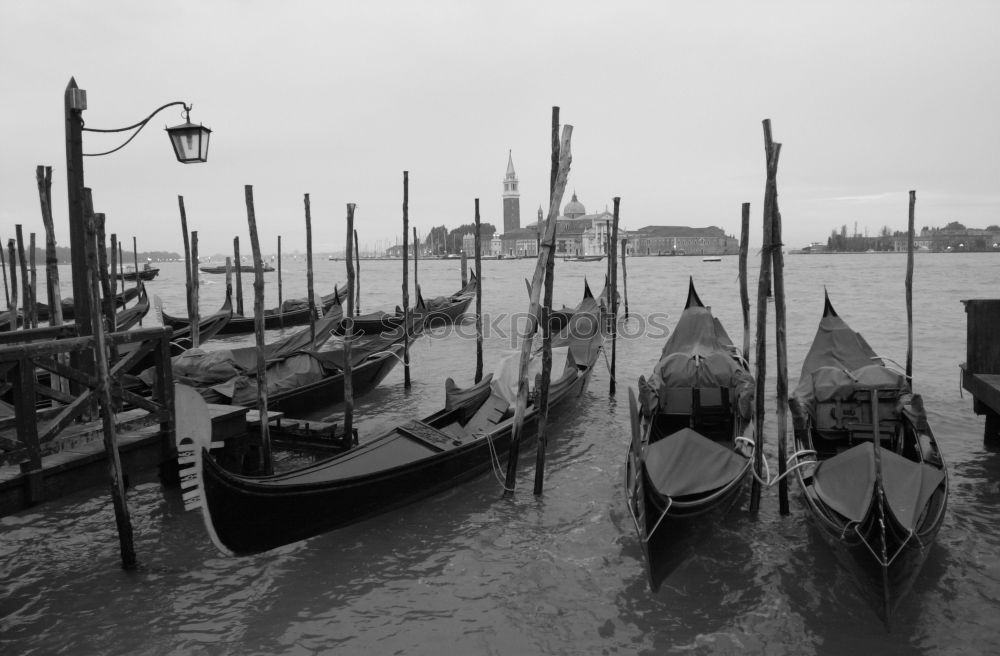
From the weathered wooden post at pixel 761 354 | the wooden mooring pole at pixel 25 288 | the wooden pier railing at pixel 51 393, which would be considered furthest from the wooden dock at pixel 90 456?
the wooden mooring pole at pixel 25 288

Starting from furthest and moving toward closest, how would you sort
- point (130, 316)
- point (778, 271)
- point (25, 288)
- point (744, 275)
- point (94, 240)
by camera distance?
1. point (130, 316)
2. point (25, 288)
3. point (744, 275)
4. point (778, 271)
5. point (94, 240)

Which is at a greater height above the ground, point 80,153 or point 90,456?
point 80,153

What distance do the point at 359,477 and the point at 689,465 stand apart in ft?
5.71

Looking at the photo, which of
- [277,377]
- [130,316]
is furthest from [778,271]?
[130,316]

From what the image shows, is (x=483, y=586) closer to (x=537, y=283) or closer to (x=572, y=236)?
(x=537, y=283)

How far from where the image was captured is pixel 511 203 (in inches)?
3765

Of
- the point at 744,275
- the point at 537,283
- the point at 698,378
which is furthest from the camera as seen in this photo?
the point at 744,275

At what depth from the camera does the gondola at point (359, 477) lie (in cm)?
308

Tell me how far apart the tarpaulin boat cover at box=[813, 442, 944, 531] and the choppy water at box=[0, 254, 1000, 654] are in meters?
0.43

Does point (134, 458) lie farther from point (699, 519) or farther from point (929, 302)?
point (929, 302)

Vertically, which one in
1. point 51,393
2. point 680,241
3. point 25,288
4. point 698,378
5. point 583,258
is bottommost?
point 698,378

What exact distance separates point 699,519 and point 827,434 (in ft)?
5.23

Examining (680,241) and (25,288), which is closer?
(25,288)

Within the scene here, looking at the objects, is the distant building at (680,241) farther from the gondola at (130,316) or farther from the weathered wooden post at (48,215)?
the weathered wooden post at (48,215)
